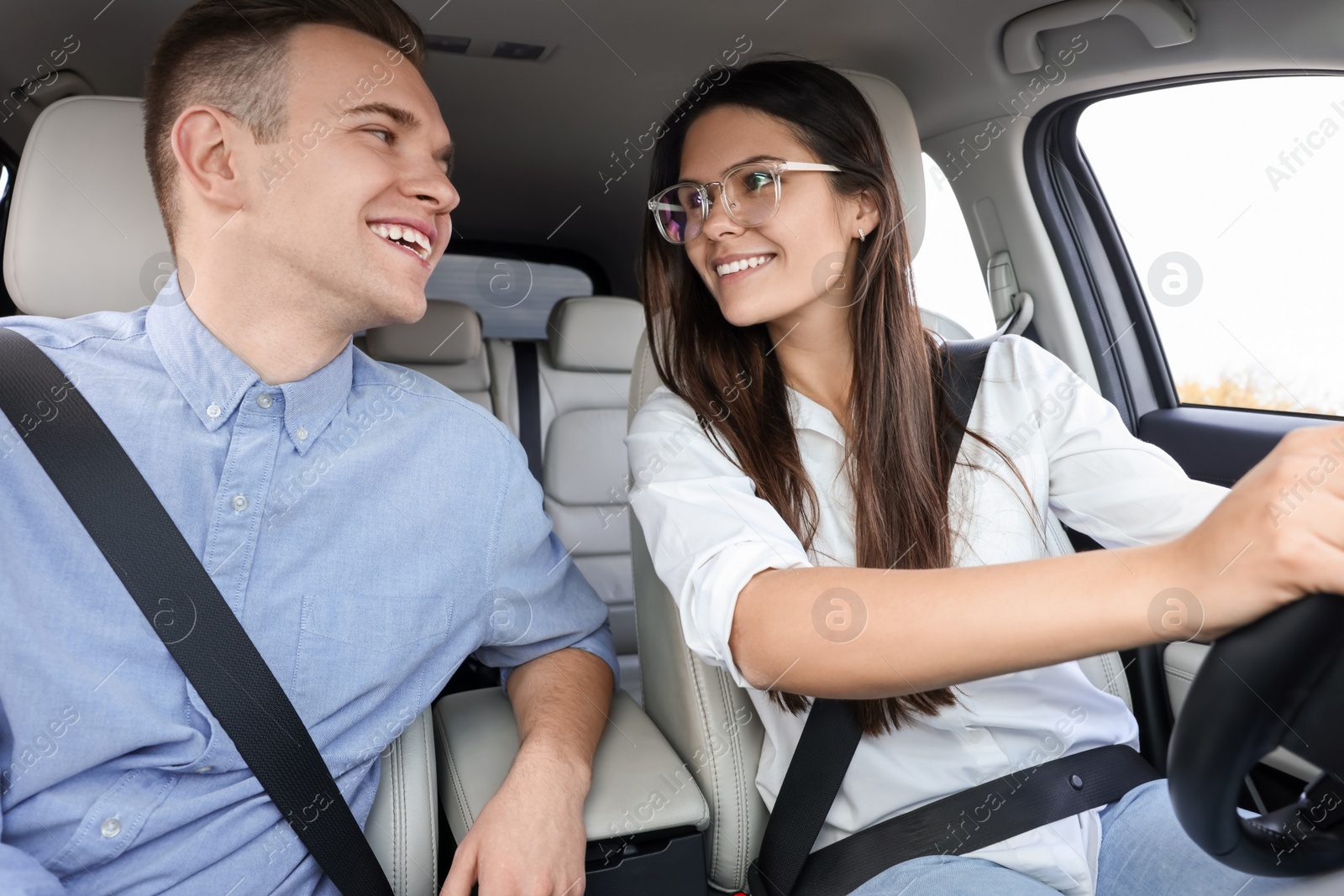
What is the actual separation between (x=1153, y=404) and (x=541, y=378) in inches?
67.2

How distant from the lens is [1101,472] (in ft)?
4.16

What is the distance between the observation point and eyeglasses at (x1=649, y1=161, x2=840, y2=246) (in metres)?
1.36

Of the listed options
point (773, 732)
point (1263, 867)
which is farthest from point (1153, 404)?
point (1263, 867)

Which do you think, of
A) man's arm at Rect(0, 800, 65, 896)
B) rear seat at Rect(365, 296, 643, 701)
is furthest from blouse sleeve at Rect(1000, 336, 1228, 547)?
rear seat at Rect(365, 296, 643, 701)

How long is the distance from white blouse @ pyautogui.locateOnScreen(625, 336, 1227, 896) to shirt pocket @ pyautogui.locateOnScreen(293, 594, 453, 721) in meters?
0.34

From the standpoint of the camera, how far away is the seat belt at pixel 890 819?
1101mm

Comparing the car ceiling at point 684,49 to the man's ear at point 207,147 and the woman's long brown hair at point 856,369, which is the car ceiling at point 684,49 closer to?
the woman's long brown hair at point 856,369

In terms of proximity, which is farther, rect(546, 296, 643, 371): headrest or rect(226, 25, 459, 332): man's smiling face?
rect(546, 296, 643, 371): headrest

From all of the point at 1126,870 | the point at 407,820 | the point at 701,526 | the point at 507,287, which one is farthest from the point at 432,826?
the point at 507,287

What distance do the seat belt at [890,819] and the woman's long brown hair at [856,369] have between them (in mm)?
62

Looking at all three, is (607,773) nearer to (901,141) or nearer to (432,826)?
(432,826)

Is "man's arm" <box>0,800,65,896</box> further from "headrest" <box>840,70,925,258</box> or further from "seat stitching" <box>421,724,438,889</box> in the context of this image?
"headrest" <box>840,70,925,258</box>

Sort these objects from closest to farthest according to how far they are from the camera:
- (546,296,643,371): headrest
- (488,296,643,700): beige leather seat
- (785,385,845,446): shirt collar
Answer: (785,385,845,446): shirt collar → (488,296,643,700): beige leather seat → (546,296,643,371): headrest

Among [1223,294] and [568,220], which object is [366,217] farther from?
[568,220]
